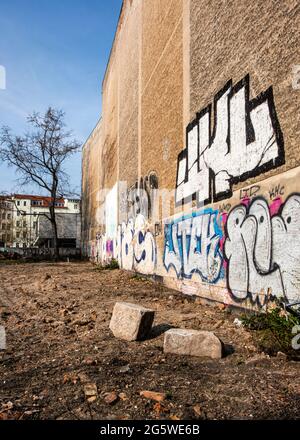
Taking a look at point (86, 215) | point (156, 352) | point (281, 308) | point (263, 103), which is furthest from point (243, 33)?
point (86, 215)

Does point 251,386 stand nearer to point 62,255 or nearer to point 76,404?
point 76,404

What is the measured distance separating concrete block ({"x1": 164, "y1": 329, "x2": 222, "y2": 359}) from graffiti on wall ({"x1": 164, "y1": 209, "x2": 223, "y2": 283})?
8.56 feet

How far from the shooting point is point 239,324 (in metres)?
5.16

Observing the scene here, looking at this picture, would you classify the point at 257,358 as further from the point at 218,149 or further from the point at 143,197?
the point at 143,197

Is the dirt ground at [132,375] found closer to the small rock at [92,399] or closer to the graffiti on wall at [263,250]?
the small rock at [92,399]

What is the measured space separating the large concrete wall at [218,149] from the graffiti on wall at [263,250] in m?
0.02

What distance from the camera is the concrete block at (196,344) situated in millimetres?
3959

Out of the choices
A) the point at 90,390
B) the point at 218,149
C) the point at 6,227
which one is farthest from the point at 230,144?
the point at 6,227

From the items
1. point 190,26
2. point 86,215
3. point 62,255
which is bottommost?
point 62,255

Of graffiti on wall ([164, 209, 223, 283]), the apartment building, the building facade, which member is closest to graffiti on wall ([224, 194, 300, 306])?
graffiti on wall ([164, 209, 223, 283])

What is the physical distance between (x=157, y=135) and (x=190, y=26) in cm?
328

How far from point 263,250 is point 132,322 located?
6.89 ft

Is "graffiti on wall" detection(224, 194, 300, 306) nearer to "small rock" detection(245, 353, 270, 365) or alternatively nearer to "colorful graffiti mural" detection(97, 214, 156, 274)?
"small rock" detection(245, 353, 270, 365)

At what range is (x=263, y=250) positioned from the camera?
521 centimetres
